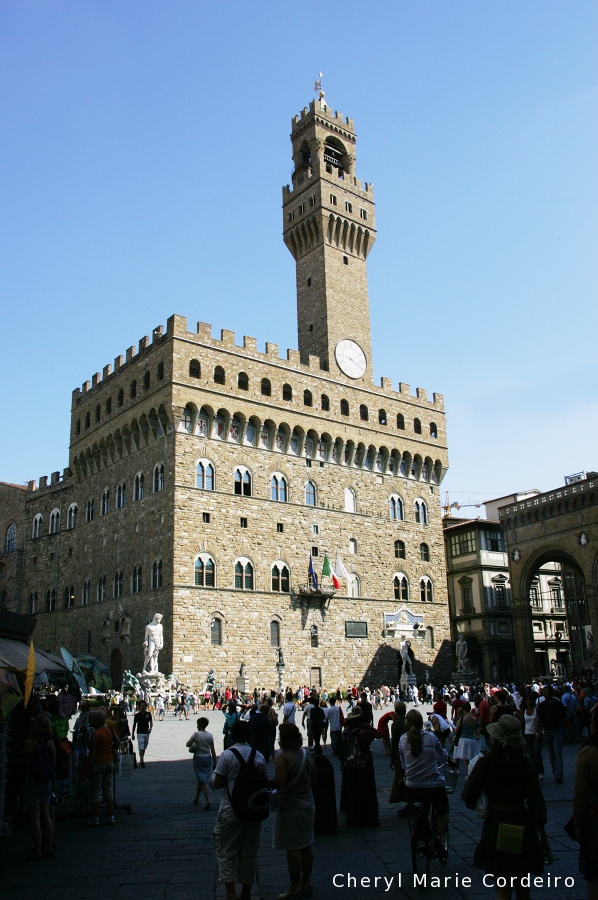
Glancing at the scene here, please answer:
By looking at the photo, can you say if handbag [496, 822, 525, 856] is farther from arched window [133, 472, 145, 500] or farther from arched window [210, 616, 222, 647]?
arched window [133, 472, 145, 500]

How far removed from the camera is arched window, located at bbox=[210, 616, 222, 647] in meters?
32.0

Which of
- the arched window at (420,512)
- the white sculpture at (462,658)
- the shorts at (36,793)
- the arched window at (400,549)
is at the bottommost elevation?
the shorts at (36,793)

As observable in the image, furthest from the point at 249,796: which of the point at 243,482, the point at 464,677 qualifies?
the point at 464,677

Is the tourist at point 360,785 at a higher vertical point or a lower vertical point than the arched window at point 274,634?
lower

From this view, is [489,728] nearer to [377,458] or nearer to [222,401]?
[222,401]

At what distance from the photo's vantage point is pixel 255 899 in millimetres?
6680

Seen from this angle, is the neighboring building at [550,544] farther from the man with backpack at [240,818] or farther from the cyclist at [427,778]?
the man with backpack at [240,818]

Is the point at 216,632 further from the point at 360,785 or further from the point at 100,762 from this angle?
the point at 360,785

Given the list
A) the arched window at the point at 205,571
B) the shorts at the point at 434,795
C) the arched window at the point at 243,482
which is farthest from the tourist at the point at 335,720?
the arched window at the point at 243,482

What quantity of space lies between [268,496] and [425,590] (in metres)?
11.4

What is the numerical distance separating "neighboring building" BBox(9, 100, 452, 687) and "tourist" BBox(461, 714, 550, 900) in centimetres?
2623

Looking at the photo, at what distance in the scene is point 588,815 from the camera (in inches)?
191

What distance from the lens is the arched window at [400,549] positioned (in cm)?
4075

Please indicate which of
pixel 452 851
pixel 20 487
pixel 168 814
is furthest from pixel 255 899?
pixel 20 487
